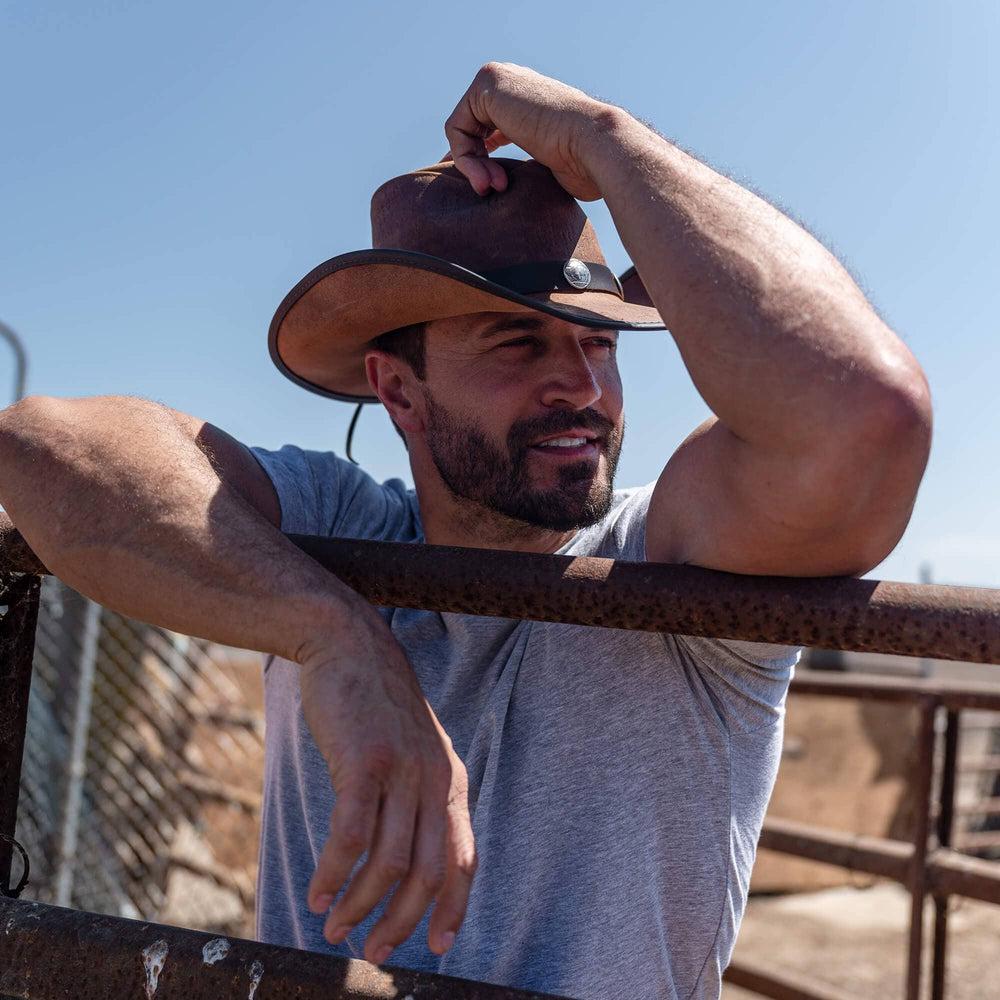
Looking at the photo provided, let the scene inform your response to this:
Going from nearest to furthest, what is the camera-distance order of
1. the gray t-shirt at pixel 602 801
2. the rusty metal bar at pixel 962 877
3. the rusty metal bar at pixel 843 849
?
the gray t-shirt at pixel 602 801 < the rusty metal bar at pixel 962 877 < the rusty metal bar at pixel 843 849

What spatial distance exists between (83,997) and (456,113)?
143 centimetres

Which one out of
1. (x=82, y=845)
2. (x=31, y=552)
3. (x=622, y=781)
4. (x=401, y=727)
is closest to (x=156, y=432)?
(x=31, y=552)

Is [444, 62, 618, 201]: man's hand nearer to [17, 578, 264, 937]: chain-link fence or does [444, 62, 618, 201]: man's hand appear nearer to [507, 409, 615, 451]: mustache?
[507, 409, 615, 451]: mustache

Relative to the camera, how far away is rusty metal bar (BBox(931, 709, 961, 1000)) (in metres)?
2.93

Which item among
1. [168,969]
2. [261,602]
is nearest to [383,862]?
[168,969]

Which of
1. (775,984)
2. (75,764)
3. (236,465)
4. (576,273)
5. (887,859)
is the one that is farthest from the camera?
(75,764)

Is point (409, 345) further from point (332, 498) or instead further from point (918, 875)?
point (918, 875)

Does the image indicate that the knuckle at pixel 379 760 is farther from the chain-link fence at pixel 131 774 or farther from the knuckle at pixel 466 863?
the chain-link fence at pixel 131 774

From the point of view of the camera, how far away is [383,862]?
1.00 m

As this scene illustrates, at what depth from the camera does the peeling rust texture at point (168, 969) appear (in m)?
0.98

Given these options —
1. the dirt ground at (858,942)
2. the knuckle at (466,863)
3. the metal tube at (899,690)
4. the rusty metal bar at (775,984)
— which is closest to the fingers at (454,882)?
the knuckle at (466,863)

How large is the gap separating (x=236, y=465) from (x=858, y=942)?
7014 mm

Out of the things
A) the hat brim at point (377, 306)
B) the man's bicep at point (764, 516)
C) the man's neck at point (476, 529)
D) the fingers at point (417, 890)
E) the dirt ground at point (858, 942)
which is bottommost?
the dirt ground at point (858, 942)

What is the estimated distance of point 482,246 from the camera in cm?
187
